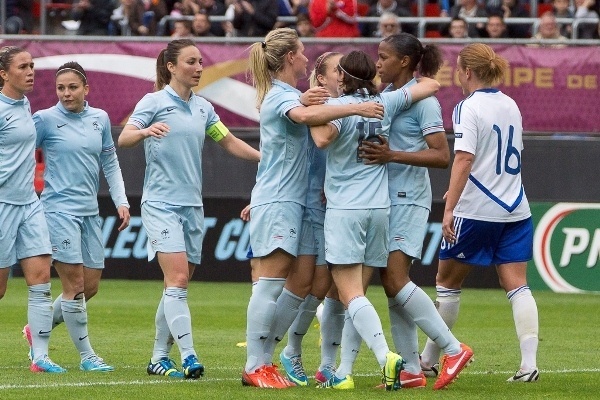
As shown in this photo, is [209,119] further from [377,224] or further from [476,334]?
[476,334]

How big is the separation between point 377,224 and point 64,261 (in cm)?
235

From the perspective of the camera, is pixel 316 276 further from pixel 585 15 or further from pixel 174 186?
pixel 585 15

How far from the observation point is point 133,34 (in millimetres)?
18328

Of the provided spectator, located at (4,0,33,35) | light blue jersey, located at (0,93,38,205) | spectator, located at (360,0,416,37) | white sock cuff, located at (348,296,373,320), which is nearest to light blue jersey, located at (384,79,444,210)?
white sock cuff, located at (348,296,373,320)

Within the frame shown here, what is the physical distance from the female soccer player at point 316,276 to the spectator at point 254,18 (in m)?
9.77

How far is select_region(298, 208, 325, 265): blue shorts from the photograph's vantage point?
7863 millimetres

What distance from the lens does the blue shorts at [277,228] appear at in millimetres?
7668

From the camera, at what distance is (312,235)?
25.9ft

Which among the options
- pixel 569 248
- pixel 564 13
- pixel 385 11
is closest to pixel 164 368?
pixel 569 248

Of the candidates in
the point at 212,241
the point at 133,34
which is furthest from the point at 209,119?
the point at 133,34

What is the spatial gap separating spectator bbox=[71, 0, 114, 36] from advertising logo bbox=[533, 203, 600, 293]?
7.16m

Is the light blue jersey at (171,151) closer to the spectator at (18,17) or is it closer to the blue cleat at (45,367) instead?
the blue cleat at (45,367)

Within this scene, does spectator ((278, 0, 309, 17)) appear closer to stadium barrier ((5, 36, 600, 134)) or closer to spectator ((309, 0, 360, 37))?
spectator ((309, 0, 360, 37))

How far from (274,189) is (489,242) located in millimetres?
1516
